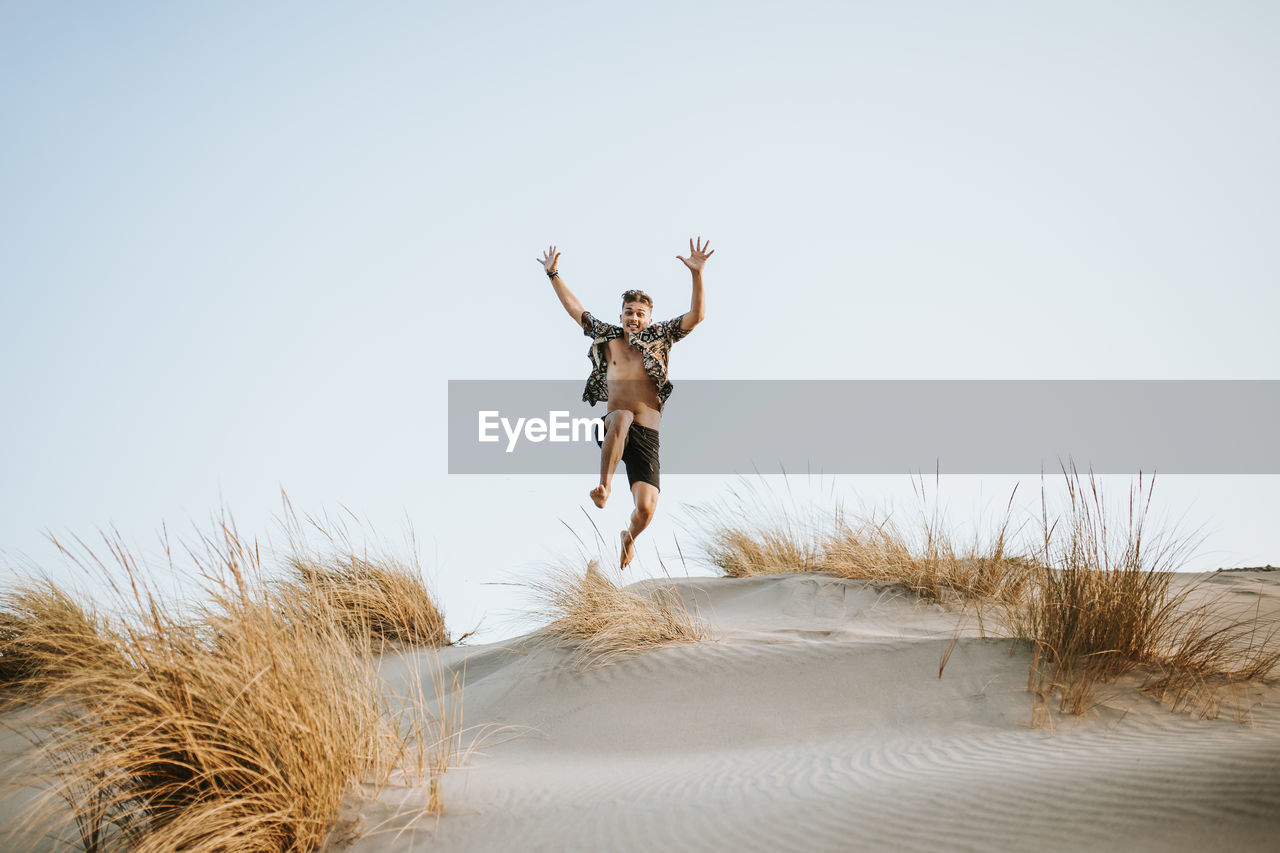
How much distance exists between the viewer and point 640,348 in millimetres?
6469

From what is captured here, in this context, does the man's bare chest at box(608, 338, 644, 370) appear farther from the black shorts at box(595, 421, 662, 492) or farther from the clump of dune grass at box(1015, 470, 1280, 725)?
the clump of dune grass at box(1015, 470, 1280, 725)

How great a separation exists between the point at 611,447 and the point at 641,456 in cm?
24

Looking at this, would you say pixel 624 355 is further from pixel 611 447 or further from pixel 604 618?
pixel 604 618

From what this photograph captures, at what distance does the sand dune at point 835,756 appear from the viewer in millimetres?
2230

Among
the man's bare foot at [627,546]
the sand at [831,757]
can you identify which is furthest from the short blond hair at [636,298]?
the sand at [831,757]

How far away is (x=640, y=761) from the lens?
3625 mm

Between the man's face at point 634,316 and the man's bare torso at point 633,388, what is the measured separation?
130mm

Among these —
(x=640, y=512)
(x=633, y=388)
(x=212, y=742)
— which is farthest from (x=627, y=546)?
(x=212, y=742)

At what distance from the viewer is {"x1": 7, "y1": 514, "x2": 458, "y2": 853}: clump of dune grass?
7.84 ft

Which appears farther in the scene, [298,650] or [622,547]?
[622,547]

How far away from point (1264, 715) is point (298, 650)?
350cm

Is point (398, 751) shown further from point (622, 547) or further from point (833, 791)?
point (622, 547)

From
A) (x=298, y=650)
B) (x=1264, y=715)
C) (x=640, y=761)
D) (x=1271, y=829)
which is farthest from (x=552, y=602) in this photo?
(x=1271, y=829)

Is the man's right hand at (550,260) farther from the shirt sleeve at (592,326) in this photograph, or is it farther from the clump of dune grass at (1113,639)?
the clump of dune grass at (1113,639)
